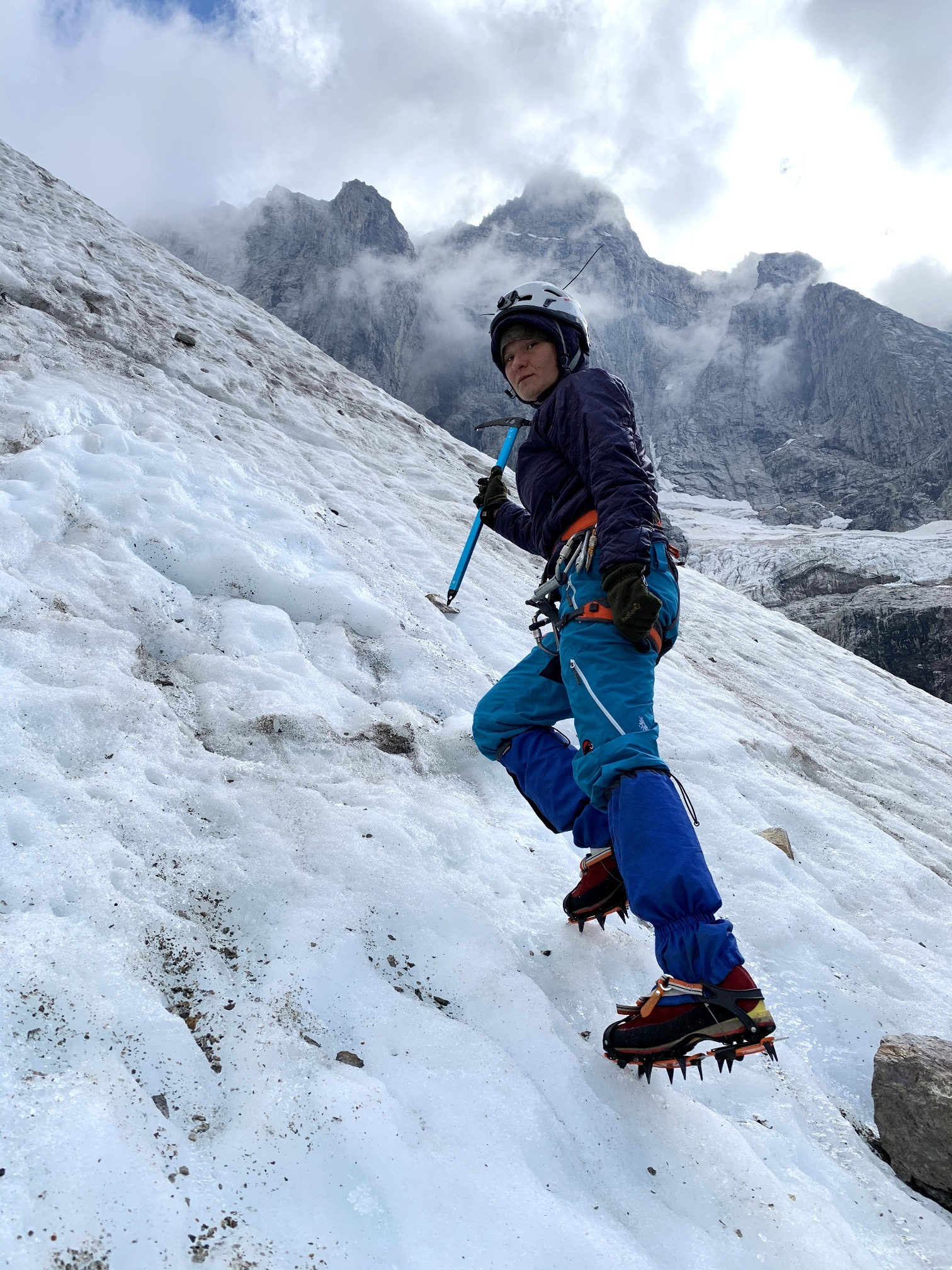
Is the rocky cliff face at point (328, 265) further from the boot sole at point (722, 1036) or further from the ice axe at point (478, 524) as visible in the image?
the boot sole at point (722, 1036)

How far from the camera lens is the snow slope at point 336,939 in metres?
1.70

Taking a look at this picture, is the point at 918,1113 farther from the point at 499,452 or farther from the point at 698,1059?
the point at 499,452

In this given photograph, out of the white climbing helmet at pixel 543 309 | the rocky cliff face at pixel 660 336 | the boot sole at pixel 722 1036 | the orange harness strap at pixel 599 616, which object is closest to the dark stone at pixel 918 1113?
the boot sole at pixel 722 1036

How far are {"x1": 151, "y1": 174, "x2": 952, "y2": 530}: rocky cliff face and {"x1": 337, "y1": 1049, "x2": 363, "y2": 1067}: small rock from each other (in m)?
93.7

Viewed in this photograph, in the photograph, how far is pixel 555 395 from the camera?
3039 millimetres

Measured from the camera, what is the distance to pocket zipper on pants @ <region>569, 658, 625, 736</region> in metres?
2.52

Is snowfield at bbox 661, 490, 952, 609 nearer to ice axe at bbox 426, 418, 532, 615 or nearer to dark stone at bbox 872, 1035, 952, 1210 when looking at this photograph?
ice axe at bbox 426, 418, 532, 615

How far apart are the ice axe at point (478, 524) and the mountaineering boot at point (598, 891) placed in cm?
203

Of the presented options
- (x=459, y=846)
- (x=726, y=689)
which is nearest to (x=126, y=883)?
(x=459, y=846)

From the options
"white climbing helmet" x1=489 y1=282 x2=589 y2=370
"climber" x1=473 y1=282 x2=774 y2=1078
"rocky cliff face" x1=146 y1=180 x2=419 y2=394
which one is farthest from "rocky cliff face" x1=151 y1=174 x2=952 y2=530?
"climber" x1=473 y1=282 x2=774 y2=1078

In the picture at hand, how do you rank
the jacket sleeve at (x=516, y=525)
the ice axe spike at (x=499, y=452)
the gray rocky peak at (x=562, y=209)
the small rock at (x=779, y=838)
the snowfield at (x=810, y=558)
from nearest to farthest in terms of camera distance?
the jacket sleeve at (x=516, y=525)
the ice axe spike at (x=499, y=452)
the small rock at (x=779, y=838)
the snowfield at (x=810, y=558)
the gray rocky peak at (x=562, y=209)

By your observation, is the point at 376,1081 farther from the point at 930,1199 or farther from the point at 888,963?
the point at 888,963

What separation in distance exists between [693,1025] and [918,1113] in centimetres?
105

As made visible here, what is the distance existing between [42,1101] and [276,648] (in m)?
3.17
